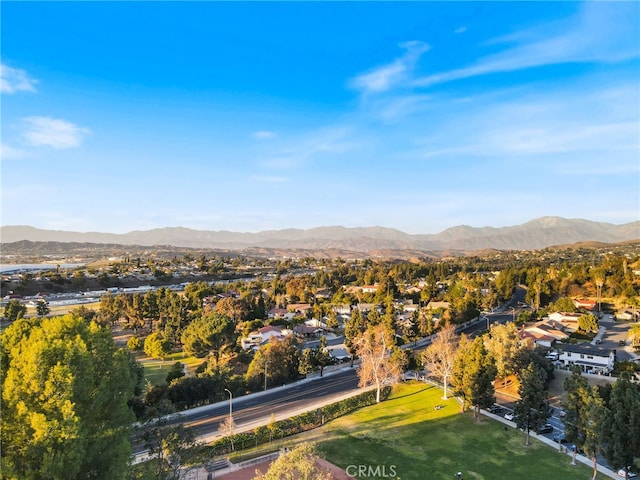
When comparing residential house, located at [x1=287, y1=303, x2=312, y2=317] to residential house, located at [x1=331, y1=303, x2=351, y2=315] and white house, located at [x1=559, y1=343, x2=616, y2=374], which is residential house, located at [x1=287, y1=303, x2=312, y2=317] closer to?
residential house, located at [x1=331, y1=303, x2=351, y2=315]

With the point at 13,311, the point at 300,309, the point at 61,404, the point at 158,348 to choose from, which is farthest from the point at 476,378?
the point at 13,311

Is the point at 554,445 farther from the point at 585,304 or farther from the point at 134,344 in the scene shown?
the point at 585,304

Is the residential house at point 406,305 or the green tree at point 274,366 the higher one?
the green tree at point 274,366

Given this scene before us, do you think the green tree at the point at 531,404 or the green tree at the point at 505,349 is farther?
the green tree at the point at 505,349

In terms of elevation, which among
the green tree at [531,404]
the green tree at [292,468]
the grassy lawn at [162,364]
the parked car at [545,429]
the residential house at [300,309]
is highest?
the green tree at [292,468]

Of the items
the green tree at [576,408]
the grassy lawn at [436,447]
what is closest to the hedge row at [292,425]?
the grassy lawn at [436,447]

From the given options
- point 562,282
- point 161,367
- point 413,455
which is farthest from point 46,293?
point 562,282

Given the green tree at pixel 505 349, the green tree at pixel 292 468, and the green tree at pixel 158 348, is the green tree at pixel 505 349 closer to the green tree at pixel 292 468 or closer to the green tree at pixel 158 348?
the green tree at pixel 292 468
